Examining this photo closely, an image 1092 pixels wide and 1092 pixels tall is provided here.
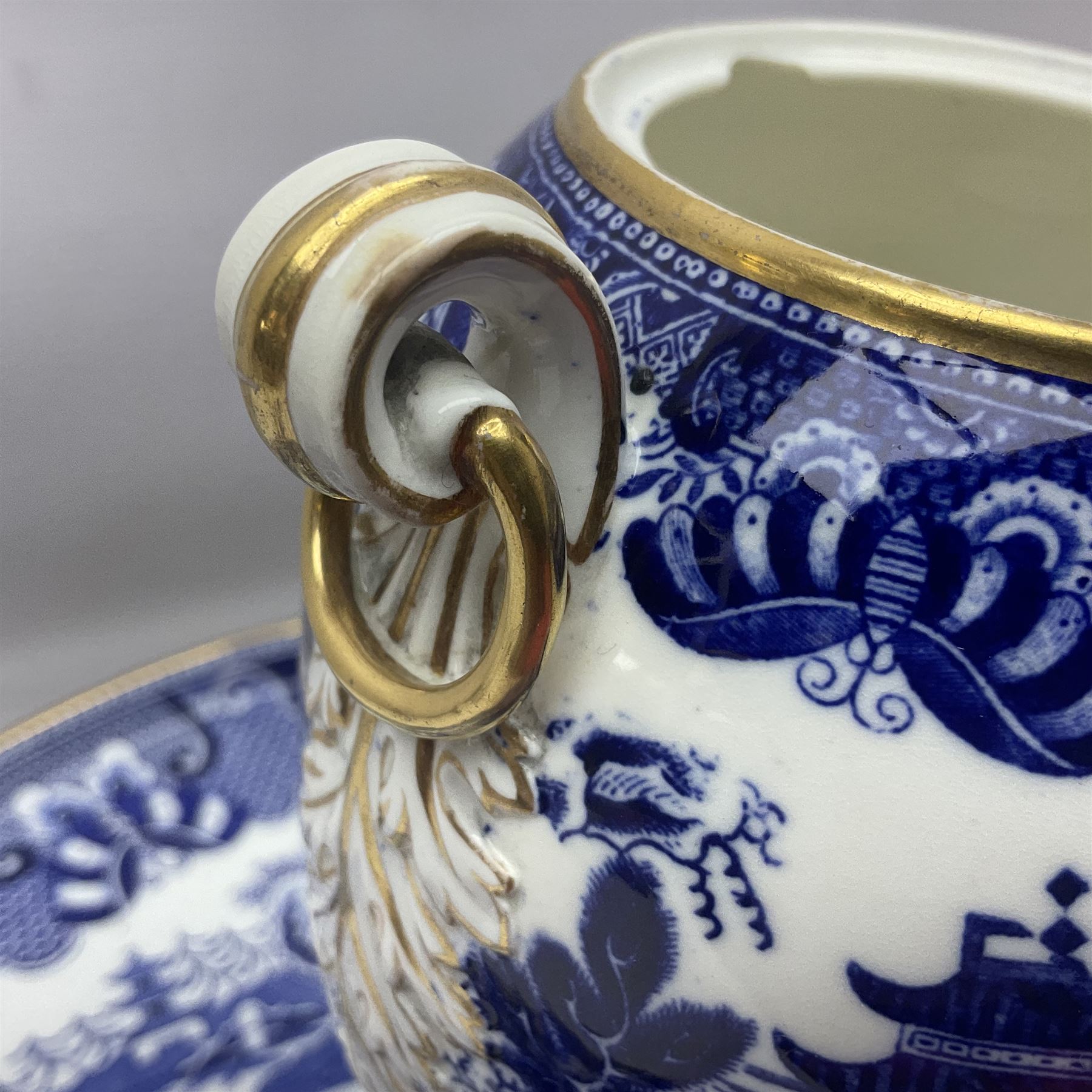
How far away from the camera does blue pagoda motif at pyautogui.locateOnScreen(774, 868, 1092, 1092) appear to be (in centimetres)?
33

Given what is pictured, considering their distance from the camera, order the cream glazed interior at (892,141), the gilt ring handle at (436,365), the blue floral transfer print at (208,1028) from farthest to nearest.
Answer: the blue floral transfer print at (208,1028) < the cream glazed interior at (892,141) < the gilt ring handle at (436,365)

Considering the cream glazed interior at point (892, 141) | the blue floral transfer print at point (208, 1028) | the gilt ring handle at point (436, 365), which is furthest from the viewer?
the blue floral transfer print at point (208, 1028)

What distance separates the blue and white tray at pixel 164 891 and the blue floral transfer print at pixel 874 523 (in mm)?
436

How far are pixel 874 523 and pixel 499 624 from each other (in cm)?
10

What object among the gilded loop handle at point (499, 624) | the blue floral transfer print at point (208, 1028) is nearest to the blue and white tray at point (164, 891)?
the blue floral transfer print at point (208, 1028)

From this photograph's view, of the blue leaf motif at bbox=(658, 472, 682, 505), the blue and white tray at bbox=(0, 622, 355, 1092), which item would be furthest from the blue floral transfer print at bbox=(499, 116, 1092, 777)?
the blue and white tray at bbox=(0, 622, 355, 1092)

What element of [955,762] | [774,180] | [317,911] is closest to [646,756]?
[955,762]

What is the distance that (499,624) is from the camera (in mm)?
327

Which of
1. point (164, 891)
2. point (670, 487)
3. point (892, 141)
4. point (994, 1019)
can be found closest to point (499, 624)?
point (670, 487)

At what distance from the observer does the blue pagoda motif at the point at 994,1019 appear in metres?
0.33

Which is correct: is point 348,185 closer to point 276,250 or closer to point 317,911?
point 276,250

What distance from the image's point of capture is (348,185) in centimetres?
29

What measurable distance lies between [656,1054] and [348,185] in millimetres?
262

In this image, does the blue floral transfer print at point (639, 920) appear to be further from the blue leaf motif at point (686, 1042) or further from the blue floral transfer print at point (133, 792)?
the blue floral transfer print at point (133, 792)
